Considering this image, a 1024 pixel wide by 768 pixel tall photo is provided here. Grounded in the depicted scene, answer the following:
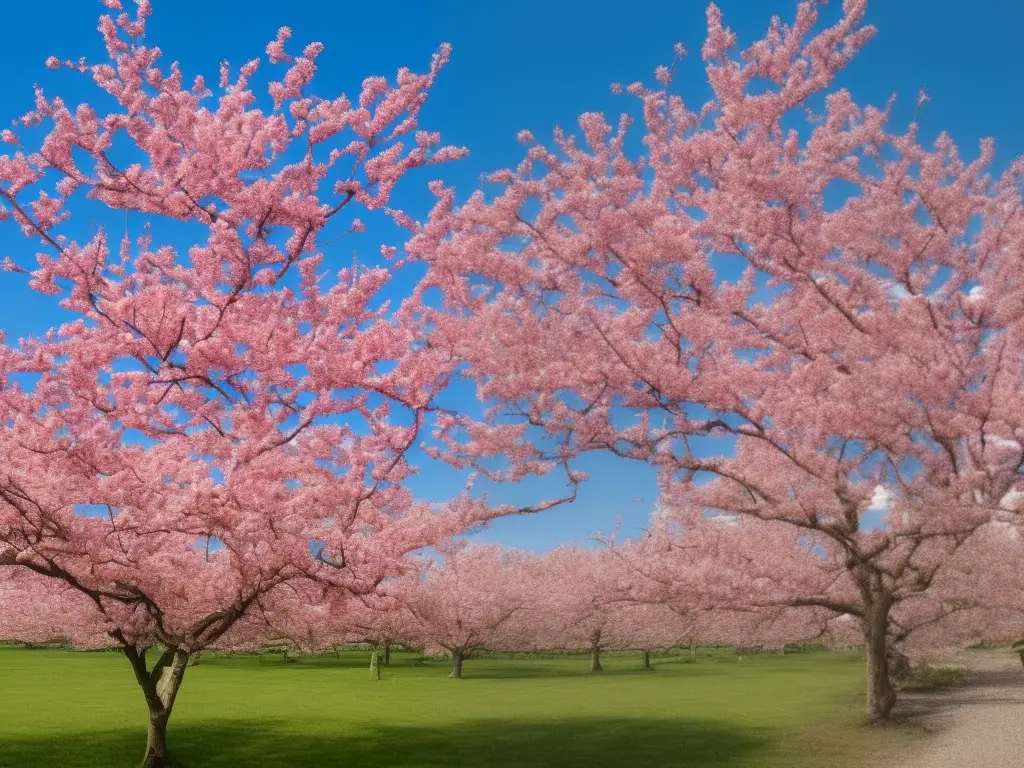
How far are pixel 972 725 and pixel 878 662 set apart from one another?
4.15m

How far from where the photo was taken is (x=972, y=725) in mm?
20719

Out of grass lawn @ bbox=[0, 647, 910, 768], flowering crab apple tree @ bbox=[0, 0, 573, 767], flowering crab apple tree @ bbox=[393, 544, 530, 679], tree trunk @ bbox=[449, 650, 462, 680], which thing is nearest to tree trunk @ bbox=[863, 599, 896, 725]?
grass lawn @ bbox=[0, 647, 910, 768]

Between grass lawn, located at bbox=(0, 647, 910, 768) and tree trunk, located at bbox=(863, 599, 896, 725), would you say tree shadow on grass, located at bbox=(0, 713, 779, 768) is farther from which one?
tree trunk, located at bbox=(863, 599, 896, 725)

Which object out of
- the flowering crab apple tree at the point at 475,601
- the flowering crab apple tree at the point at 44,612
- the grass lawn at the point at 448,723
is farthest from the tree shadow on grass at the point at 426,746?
the flowering crab apple tree at the point at 475,601

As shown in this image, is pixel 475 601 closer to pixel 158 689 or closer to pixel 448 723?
pixel 448 723

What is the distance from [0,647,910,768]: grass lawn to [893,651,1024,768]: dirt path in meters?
1.13

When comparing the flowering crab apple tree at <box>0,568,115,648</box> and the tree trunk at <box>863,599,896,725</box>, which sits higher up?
the flowering crab apple tree at <box>0,568,115,648</box>

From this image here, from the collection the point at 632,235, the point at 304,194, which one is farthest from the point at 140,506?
the point at 632,235

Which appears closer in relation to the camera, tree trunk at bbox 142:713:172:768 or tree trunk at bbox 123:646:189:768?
tree trunk at bbox 123:646:189:768

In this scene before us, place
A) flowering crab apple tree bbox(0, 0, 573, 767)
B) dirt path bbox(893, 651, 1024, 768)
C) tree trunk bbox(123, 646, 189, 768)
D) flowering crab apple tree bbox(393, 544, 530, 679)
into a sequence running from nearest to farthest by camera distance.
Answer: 1. flowering crab apple tree bbox(0, 0, 573, 767)
2. tree trunk bbox(123, 646, 189, 768)
3. dirt path bbox(893, 651, 1024, 768)
4. flowering crab apple tree bbox(393, 544, 530, 679)

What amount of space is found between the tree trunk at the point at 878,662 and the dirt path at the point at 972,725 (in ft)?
3.83

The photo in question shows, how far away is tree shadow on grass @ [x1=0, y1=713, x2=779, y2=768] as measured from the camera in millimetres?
17391

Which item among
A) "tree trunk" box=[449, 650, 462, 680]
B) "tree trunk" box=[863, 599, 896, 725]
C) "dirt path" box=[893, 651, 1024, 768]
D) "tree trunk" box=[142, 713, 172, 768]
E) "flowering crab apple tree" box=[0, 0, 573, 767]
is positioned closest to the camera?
"flowering crab apple tree" box=[0, 0, 573, 767]

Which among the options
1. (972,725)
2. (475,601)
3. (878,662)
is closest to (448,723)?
(878,662)
